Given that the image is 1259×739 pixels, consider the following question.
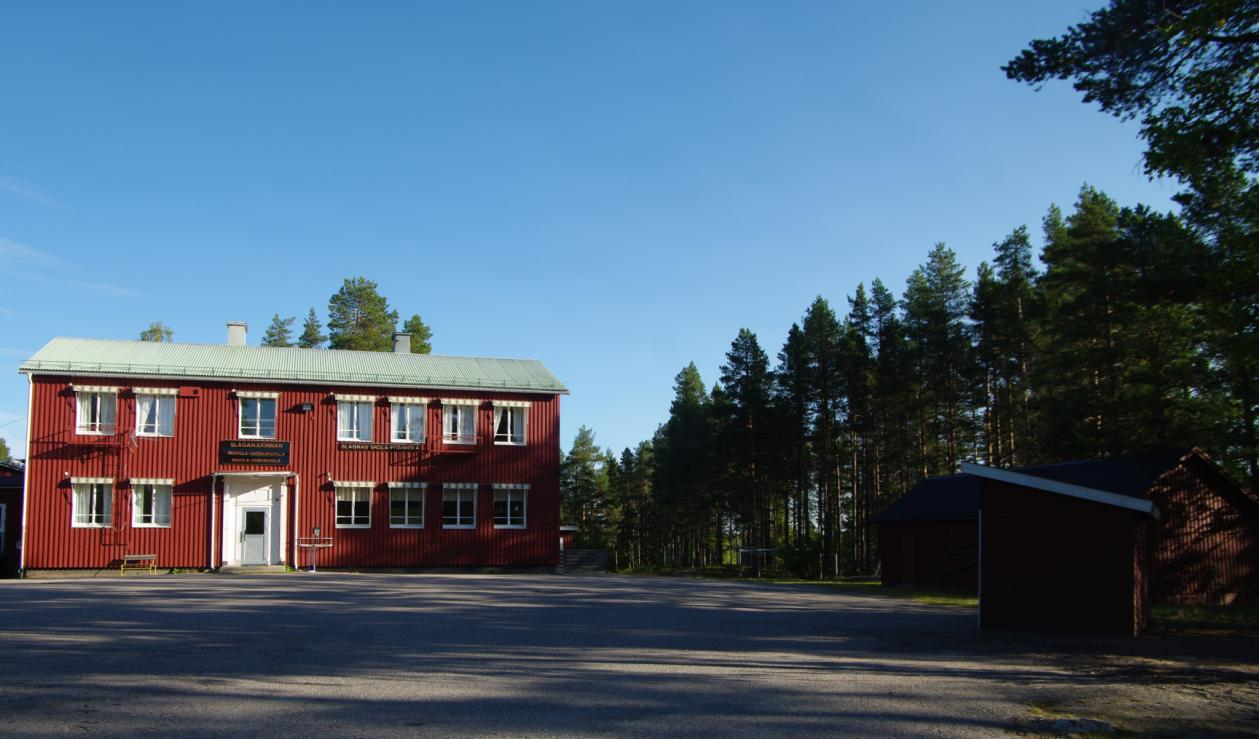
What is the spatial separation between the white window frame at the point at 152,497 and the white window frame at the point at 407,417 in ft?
24.7

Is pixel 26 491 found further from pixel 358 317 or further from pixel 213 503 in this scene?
pixel 358 317

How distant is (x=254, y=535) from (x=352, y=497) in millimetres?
3463

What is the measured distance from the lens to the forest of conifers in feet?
88.3

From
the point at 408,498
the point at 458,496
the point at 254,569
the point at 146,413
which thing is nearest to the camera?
the point at 254,569

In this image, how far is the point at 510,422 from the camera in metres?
36.7

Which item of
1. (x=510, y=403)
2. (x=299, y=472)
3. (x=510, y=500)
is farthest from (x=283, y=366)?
(x=510, y=500)

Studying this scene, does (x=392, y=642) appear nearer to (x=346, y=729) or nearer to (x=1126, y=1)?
(x=346, y=729)

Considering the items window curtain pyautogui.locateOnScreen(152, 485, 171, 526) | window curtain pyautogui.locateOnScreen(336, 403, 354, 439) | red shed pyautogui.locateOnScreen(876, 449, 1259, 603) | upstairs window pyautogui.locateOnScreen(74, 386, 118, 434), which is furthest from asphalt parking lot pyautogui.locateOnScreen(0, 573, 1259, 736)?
window curtain pyautogui.locateOnScreen(336, 403, 354, 439)

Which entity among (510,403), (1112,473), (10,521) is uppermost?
(510,403)

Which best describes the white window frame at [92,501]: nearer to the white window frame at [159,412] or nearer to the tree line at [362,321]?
the white window frame at [159,412]

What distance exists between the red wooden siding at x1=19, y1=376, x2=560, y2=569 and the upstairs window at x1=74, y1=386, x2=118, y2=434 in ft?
0.69

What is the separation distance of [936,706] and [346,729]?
5636 millimetres

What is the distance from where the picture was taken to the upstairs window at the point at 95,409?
32.8m

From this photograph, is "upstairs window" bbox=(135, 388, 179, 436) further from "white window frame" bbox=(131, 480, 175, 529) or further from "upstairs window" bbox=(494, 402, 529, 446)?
"upstairs window" bbox=(494, 402, 529, 446)
